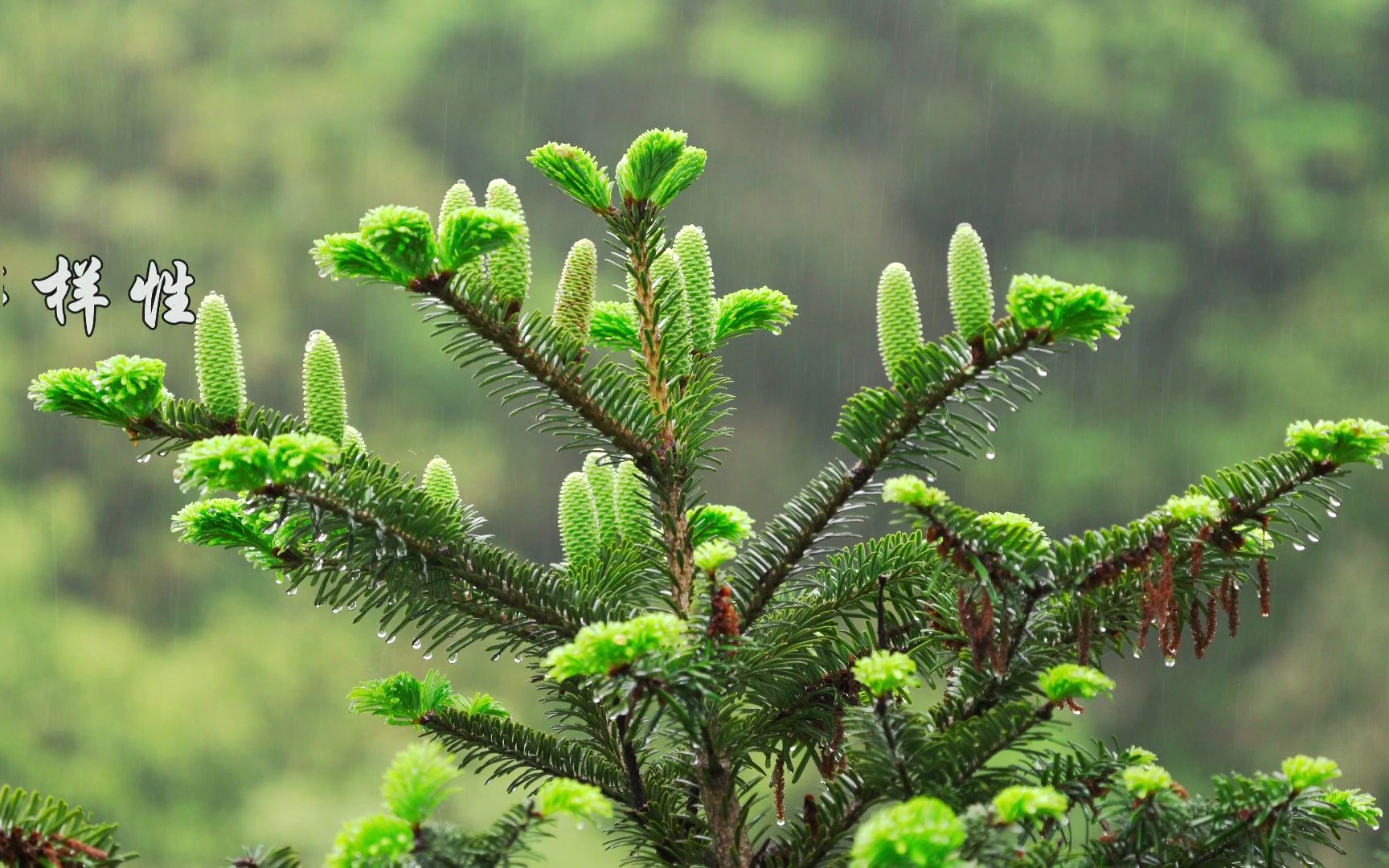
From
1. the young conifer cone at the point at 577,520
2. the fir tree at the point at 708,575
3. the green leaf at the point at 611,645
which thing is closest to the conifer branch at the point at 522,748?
the fir tree at the point at 708,575

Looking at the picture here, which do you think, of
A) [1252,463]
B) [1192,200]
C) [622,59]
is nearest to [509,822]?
[1252,463]

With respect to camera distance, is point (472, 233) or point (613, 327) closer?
point (472, 233)

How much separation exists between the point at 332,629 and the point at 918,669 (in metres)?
4.23

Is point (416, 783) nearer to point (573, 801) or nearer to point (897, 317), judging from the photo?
point (573, 801)

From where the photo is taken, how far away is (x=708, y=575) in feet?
1.91

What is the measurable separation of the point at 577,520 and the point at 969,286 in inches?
10.9

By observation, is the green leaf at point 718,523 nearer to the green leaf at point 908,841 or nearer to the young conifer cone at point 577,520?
the young conifer cone at point 577,520

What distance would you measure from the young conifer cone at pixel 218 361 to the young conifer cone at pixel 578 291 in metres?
0.17

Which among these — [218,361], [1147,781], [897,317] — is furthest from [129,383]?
[1147,781]

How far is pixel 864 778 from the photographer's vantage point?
61 cm

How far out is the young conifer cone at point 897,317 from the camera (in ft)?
2.08

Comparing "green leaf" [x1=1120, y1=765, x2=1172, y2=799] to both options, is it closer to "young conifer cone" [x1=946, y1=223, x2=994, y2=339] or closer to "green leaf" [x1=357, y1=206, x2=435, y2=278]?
"young conifer cone" [x1=946, y1=223, x2=994, y2=339]

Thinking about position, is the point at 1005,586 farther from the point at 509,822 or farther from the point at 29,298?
the point at 29,298

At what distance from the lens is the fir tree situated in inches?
21.6
